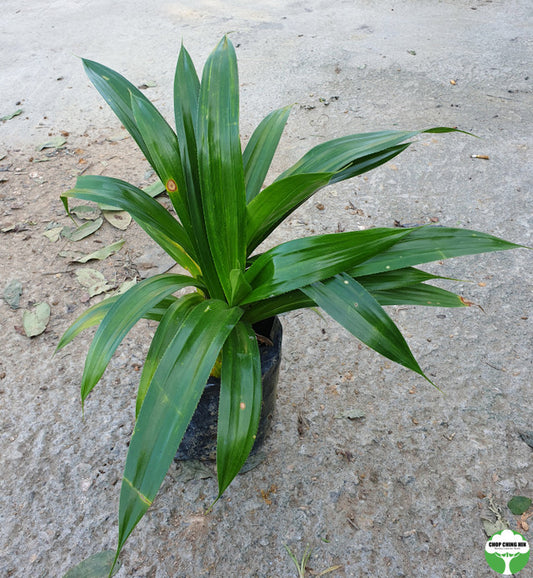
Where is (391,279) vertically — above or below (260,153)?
below

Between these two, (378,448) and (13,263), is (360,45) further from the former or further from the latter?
(378,448)

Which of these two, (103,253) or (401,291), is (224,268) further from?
(103,253)

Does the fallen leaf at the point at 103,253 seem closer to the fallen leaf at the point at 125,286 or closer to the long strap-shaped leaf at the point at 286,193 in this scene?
the fallen leaf at the point at 125,286

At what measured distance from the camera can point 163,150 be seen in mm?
1138

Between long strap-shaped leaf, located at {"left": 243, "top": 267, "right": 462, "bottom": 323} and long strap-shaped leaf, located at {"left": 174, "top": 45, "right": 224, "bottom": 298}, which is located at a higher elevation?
long strap-shaped leaf, located at {"left": 174, "top": 45, "right": 224, "bottom": 298}

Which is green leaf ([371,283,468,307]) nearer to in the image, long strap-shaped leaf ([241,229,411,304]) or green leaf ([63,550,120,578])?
long strap-shaped leaf ([241,229,411,304])

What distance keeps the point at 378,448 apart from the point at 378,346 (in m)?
0.64

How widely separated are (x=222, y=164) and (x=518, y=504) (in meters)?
1.16

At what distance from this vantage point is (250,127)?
2.99 m

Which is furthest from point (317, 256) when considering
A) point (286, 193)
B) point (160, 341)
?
point (160, 341)

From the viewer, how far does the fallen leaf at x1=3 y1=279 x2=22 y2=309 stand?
197 cm

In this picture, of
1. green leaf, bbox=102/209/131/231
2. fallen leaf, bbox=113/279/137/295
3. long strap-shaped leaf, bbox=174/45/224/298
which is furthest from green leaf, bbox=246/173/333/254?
green leaf, bbox=102/209/131/231

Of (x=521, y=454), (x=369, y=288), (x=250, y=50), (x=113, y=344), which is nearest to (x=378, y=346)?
(x=369, y=288)

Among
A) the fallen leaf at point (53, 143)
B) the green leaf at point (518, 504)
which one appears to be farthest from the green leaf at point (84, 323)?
the fallen leaf at point (53, 143)
